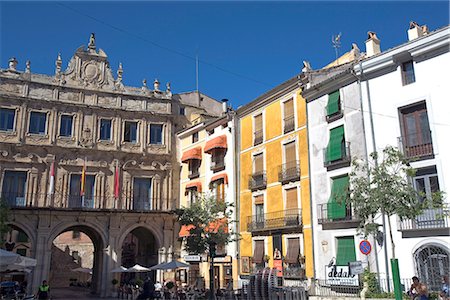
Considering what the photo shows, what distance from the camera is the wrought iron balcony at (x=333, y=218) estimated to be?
2016 cm

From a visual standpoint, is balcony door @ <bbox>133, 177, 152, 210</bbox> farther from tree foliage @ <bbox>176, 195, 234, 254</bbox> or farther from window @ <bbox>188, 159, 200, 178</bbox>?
tree foliage @ <bbox>176, 195, 234, 254</bbox>

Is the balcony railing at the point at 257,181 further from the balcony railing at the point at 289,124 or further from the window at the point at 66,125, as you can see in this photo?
the window at the point at 66,125

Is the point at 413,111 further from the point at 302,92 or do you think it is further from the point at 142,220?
the point at 142,220

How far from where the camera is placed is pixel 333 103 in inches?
886

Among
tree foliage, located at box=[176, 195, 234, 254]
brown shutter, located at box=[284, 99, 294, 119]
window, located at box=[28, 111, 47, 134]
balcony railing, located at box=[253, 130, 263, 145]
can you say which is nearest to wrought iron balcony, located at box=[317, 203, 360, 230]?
brown shutter, located at box=[284, 99, 294, 119]

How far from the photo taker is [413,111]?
62.4ft

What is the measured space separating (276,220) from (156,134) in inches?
536

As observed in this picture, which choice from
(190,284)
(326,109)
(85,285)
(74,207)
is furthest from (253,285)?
(85,285)

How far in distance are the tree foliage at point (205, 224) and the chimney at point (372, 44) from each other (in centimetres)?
1235

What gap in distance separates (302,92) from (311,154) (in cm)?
358

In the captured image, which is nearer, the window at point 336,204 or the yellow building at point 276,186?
the window at point 336,204

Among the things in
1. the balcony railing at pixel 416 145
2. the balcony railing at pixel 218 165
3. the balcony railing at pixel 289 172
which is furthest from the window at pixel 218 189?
the balcony railing at pixel 416 145

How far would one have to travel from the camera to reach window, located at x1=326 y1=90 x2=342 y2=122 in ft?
72.8

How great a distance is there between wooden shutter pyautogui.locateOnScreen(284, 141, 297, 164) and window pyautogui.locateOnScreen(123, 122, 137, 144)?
1307 centimetres
